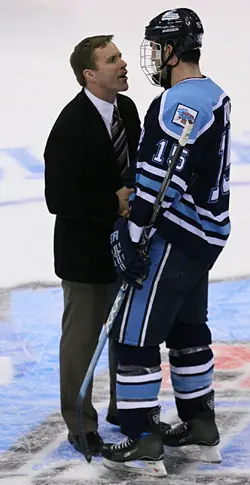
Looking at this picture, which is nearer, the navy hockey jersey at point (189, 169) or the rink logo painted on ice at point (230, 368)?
the navy hockey jersey at point (189, 169)

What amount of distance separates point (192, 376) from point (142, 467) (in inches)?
10.9

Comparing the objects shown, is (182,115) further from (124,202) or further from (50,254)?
(50,254)

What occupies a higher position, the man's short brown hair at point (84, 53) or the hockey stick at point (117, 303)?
the man's short brown hair at point (84, 53)

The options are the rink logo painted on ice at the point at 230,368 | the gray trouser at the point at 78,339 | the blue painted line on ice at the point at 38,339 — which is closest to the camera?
the gray trouser at the point at 78,339

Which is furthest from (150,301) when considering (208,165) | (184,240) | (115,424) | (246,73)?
(246,73)

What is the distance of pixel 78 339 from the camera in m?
2.91

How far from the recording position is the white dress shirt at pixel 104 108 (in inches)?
115

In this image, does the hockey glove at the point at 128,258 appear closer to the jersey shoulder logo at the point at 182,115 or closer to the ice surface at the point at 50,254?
the jersey shoulder logo at the point at 182,115

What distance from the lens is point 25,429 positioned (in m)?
2.96

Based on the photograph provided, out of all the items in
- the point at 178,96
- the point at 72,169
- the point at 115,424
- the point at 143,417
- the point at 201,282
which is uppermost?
the point at 178,96

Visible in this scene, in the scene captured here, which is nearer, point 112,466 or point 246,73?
point 112,466

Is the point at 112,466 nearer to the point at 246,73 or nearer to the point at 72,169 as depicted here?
the point at 72,169

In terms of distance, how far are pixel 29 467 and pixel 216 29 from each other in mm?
3167

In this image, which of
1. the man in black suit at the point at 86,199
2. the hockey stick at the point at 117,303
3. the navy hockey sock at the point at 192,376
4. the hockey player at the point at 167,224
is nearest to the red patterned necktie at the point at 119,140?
the man in black suit at the point at 86,199
